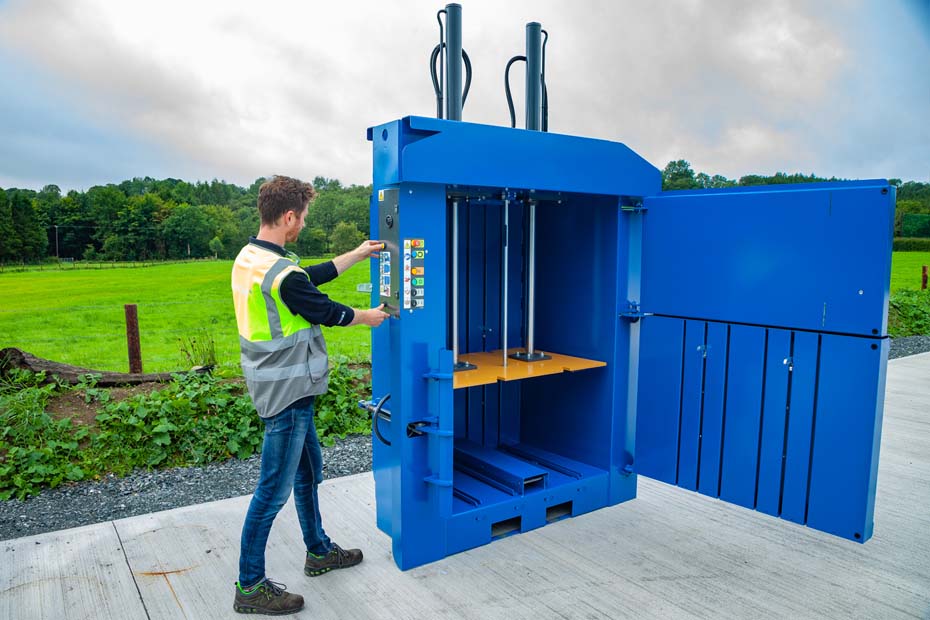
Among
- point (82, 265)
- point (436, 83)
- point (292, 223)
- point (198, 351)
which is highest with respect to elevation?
point (436, 83)

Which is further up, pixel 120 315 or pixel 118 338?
pixel 120 315

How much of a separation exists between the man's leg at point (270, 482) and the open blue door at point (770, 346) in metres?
2.11

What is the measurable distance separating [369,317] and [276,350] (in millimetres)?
442

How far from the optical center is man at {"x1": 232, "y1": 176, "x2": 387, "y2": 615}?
2533mm

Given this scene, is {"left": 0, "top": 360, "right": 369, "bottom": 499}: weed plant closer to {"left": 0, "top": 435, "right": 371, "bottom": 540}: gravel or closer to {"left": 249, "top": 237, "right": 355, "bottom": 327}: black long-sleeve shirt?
{"left": 0, "top": 435, "right": 371, "bottom": 540}: gravel

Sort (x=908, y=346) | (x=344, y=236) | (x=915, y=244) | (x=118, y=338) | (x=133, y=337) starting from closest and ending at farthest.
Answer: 1. (x=133, y=337)
2. (x=344, y=236)
3. (x=118, y=338)
4. (x=908, y=346)
5. (x=915, y=244)

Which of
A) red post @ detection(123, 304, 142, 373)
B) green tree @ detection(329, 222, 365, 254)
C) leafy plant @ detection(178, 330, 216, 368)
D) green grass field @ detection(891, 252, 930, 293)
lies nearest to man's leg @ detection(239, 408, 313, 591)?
leafy plant @ detection(178, 330, 216, 368)

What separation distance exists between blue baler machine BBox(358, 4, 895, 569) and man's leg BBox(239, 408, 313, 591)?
54cm

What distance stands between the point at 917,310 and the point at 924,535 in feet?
37.6

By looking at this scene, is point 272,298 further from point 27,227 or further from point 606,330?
point 27,227

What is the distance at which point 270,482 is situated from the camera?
2609 millimetres

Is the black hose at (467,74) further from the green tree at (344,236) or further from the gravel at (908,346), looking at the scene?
the gravel at (908,346)

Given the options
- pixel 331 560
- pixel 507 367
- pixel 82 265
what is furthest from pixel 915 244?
pixel 331 560

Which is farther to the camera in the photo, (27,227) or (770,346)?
(27,227)
